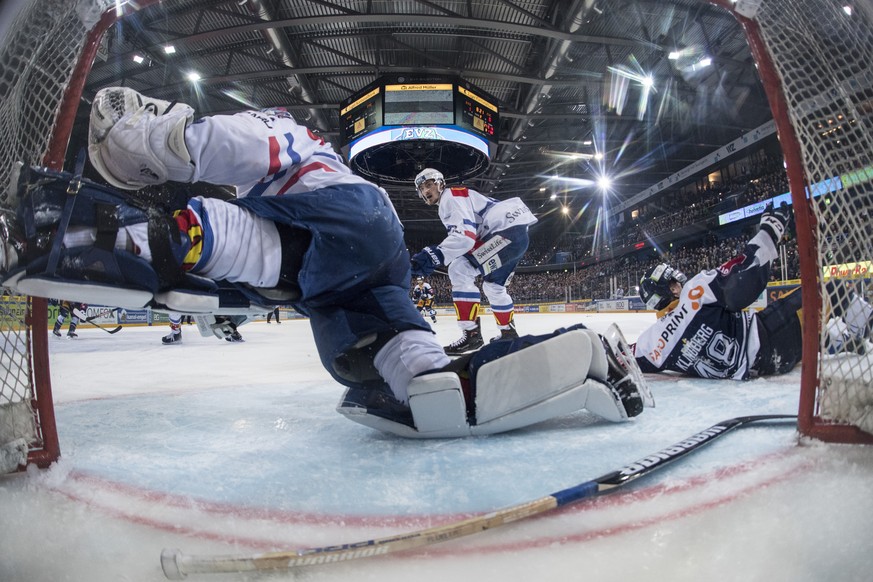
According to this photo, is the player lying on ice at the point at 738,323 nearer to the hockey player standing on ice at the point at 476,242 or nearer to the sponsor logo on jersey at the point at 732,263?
the sponsor logo on jersey at the point at 732,263

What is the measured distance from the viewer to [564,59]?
741 cm

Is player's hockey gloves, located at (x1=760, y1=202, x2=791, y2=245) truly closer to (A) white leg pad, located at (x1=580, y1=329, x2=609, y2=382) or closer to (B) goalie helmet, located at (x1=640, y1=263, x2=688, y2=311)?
(B) goalie helmet, located at (x1=640, y1=263, x2=688, y2=311)

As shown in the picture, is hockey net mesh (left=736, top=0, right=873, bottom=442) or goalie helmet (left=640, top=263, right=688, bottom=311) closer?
hockey net mesh (left=736, top=0, right=873, bottom=442)

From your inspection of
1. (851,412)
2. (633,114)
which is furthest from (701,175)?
(851,412)

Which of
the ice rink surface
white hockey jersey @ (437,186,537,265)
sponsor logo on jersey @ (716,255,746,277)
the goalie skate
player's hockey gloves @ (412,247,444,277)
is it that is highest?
white hockey jersey @ (437,186,537,265)

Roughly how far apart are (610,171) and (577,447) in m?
18.1

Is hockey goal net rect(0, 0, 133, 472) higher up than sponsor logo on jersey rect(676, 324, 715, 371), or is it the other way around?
hockey goal net rect(0, 0, 133, 472)

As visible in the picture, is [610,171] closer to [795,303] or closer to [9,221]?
[795,303]

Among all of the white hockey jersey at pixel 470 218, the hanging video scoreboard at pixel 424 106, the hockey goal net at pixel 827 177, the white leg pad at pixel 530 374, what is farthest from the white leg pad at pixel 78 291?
the hanging video scoreboard at pixel 424 106

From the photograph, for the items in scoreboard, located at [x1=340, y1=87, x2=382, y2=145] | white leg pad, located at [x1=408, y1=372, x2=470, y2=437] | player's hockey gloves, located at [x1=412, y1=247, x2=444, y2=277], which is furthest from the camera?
scoreboard, located at [x1=340, y1=87, x2=382, y2=145]

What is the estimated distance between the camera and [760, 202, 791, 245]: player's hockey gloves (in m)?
1.75

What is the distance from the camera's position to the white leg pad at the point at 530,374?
1.00m

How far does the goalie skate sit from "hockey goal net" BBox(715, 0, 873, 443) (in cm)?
35

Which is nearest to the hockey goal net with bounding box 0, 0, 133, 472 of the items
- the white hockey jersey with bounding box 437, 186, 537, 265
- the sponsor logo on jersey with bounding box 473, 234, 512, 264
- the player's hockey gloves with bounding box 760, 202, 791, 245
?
the white hockey jersey with bounding box 437, 186, 537, 265
